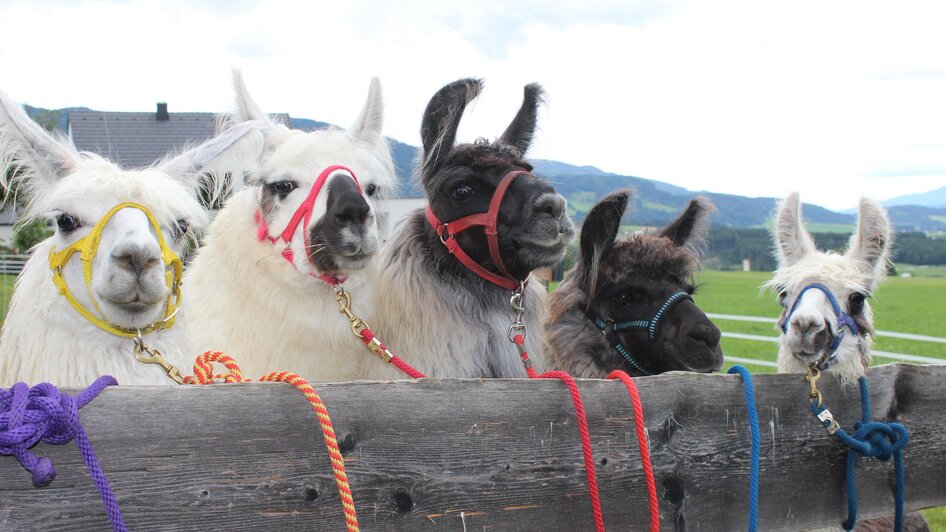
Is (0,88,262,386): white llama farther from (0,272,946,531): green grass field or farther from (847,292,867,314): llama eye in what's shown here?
(0,272,946,531): green grass field

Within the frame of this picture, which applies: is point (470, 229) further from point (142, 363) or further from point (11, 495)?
point (11, 495)

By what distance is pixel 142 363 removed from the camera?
7.75 feet

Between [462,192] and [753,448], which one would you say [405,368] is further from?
[753,448]

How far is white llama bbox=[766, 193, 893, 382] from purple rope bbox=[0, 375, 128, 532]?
2.30 m

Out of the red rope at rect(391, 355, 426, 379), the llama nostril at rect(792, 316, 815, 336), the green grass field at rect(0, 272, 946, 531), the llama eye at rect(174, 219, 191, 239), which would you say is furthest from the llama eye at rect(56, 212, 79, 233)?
the green grass field at rect(0, 272, 946, 531)

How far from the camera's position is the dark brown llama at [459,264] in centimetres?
297

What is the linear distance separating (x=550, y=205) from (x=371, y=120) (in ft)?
3.27

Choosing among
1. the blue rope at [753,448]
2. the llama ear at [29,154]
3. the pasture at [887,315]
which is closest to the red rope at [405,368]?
the blue rope at [753,448]

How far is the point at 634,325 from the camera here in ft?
10.7

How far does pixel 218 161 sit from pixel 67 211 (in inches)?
27.6

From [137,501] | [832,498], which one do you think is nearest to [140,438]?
[137,501]

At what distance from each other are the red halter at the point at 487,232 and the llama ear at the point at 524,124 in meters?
0.47

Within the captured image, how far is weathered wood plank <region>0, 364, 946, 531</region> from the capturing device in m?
1.48

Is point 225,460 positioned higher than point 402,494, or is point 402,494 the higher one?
point 225,460
